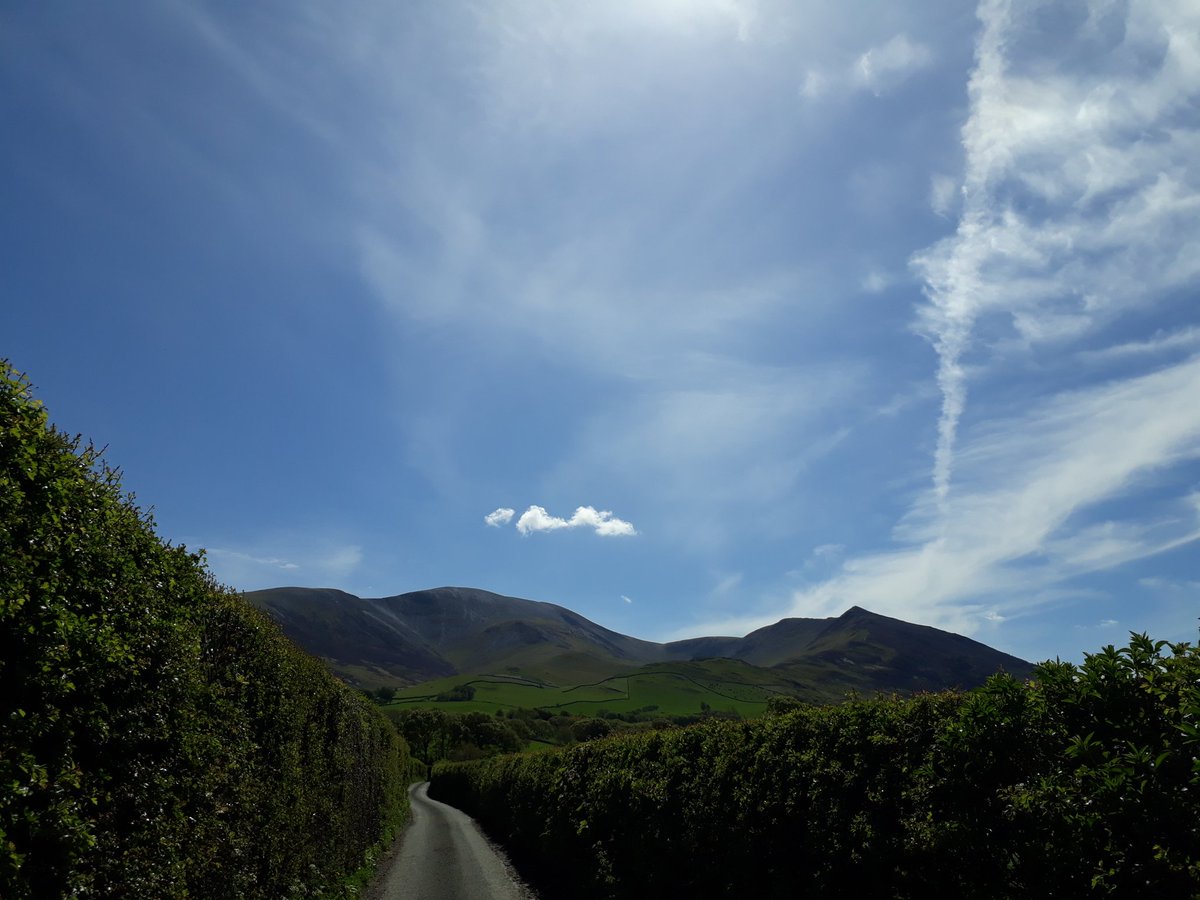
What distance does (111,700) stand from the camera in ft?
14.9

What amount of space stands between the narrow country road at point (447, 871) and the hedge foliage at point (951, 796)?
5.56 meters

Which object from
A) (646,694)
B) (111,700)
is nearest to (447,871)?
(111,700)

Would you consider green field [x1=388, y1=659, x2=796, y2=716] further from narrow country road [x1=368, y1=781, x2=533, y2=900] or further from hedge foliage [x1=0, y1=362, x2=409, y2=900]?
hedge foliage [x1=0, y1=362, x2=409, y2=900]

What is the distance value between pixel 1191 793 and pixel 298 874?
476 inches

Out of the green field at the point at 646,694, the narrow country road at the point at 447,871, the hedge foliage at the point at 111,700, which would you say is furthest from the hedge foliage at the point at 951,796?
the green field at the point at 646,694

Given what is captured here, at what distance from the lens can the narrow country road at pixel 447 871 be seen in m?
14.9

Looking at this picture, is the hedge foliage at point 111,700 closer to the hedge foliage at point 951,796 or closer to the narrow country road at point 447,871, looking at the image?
the hedge foliage at point 951,796

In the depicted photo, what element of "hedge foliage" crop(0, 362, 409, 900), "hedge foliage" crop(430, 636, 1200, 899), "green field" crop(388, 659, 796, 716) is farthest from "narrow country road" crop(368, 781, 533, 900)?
"green field" crop(388, 659, 796, 716)

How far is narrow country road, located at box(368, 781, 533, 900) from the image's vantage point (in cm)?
1494

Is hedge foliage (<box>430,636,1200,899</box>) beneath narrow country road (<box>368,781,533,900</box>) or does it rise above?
above

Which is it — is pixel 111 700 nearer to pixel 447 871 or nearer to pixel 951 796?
pixel 951 796

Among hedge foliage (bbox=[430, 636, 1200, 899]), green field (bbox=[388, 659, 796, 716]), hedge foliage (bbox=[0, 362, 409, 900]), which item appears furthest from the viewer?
green field (bbox=[388, 659, 796, 716])

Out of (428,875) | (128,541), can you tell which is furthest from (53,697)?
(428,875)

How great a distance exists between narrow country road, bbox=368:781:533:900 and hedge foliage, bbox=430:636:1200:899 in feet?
18.2
